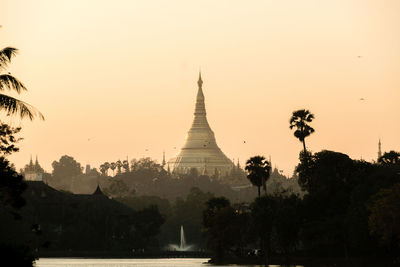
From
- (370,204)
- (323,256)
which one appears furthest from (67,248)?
(370,204)

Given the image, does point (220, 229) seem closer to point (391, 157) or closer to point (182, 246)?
point (391, 157)

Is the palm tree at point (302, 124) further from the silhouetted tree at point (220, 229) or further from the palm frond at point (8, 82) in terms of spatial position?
the palm frond at point (8, 82)

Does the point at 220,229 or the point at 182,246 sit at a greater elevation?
the point at 182,246

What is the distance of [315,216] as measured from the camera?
117062mm

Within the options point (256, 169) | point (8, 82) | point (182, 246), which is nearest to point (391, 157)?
point (256, 169)

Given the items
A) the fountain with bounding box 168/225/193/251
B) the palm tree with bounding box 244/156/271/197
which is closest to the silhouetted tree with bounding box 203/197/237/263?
the palm tree with bounding box 244/156/271/197

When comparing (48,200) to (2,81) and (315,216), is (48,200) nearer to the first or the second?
(315,216)

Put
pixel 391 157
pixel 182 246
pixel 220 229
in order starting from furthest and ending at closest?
pixel 182 246 → pixel 391 157 → pixel 220 229

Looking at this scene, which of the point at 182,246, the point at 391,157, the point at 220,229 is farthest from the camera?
the point at 182,246

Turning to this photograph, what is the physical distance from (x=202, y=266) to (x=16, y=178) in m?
70.1

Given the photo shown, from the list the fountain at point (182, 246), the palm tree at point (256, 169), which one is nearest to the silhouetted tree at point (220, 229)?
the palm tree at point (256, 169)

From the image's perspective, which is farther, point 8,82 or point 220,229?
point 220,229

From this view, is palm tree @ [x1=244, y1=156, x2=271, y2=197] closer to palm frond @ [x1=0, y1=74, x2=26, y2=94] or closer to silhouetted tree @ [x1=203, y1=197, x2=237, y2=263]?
silhouetted tree @ [x1=203, y1=197, x2=237, y2=263]

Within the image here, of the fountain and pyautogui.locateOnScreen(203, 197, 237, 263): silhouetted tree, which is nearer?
pyautogui.locateOnScreen(203, 197, 237, 263): silhouetted tree
